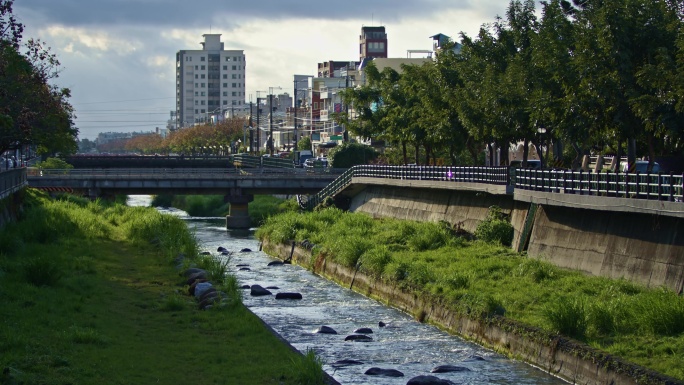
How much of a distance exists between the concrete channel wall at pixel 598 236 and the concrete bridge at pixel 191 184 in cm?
3312

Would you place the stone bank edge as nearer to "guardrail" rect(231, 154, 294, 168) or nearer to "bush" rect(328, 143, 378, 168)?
"bush" rect(328, 143, 378, 168)

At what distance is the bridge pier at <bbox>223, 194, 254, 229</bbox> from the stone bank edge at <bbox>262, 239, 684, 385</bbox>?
42.6 m

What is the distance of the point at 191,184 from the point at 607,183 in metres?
52.5

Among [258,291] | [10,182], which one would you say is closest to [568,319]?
[258,291]

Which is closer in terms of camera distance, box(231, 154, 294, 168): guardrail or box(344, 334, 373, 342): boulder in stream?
box(344, 334, 373, 342): boulder in stream

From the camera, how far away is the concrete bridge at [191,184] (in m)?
80.1

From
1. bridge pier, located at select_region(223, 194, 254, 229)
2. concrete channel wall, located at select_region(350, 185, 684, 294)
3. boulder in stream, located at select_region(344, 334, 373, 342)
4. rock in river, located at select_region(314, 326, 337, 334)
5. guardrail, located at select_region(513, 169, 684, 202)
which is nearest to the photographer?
concrete channel wall, located at select_region(350, 185, 684, 294)

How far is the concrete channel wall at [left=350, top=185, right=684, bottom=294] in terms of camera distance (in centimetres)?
2783

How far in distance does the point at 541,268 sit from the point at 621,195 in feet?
10.6

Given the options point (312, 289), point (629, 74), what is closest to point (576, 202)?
point (629, 74)

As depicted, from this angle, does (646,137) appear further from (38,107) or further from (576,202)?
(38,107)

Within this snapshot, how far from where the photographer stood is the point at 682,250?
27.1m

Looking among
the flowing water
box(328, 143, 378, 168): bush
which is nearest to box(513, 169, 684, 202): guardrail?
the flowing water

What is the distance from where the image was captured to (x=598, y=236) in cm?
3250
